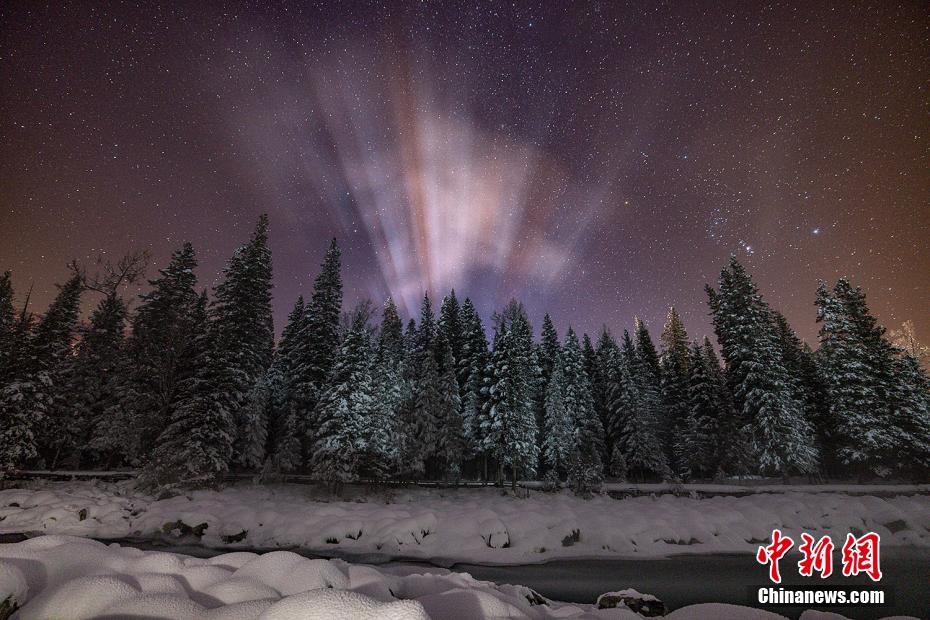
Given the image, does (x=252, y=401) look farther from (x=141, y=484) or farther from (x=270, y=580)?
(x=270, y=580)

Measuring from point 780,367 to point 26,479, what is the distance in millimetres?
52820

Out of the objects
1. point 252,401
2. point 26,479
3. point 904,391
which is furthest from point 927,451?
point 26,479

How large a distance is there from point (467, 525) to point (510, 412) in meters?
17.0

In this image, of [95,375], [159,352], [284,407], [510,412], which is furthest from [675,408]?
[95,375]

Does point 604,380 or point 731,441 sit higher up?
point 604,380

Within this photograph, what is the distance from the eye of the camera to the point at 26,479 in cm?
2458

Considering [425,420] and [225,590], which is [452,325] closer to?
[425,420]

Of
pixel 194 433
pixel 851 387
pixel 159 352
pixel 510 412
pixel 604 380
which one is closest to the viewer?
pixel 194 433

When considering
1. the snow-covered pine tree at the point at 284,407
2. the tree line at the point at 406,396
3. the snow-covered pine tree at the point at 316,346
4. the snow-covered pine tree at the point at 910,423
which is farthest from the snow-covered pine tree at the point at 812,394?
the snow-covered pine tree at the point at 284,407

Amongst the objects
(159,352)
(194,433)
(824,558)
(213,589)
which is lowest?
(824,558)

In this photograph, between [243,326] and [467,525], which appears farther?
[243,326]

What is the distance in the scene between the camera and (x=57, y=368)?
3011 centimetres

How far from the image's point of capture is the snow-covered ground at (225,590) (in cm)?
336

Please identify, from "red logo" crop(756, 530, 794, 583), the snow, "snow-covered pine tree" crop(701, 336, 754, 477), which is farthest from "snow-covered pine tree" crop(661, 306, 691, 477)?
the snow
